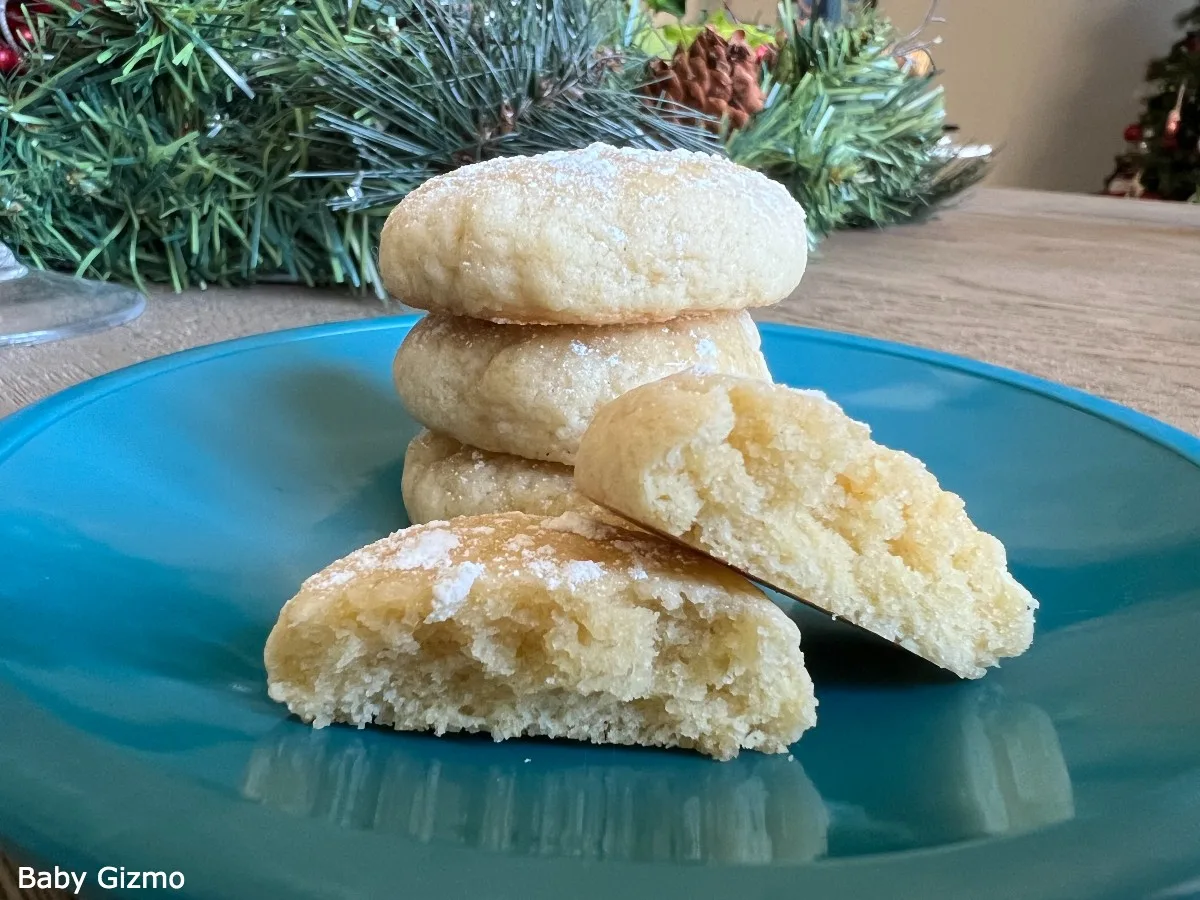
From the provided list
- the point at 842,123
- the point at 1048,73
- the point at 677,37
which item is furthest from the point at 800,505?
the point at 1048,73

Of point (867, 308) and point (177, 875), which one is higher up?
point (177, 875)

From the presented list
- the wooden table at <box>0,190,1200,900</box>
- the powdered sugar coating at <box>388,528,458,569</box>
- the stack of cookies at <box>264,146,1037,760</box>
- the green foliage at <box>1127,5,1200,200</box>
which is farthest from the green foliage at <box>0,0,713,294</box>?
the green foliage at <box>1127,5,1200,200</box>

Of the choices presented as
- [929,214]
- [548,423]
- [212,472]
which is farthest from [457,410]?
[929,214]

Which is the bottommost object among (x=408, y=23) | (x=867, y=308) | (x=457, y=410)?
(x=867, y=308)

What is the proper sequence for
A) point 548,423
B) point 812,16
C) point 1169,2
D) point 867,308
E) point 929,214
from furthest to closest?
point 1169,2, point 929,214, point 812,16, point 867,308, point 548,423

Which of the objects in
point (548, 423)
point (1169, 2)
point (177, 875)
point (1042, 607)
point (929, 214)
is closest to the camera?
point (177, 875)

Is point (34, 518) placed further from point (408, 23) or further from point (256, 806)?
point (408, 23)

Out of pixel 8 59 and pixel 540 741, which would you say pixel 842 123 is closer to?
pixel 8 59
